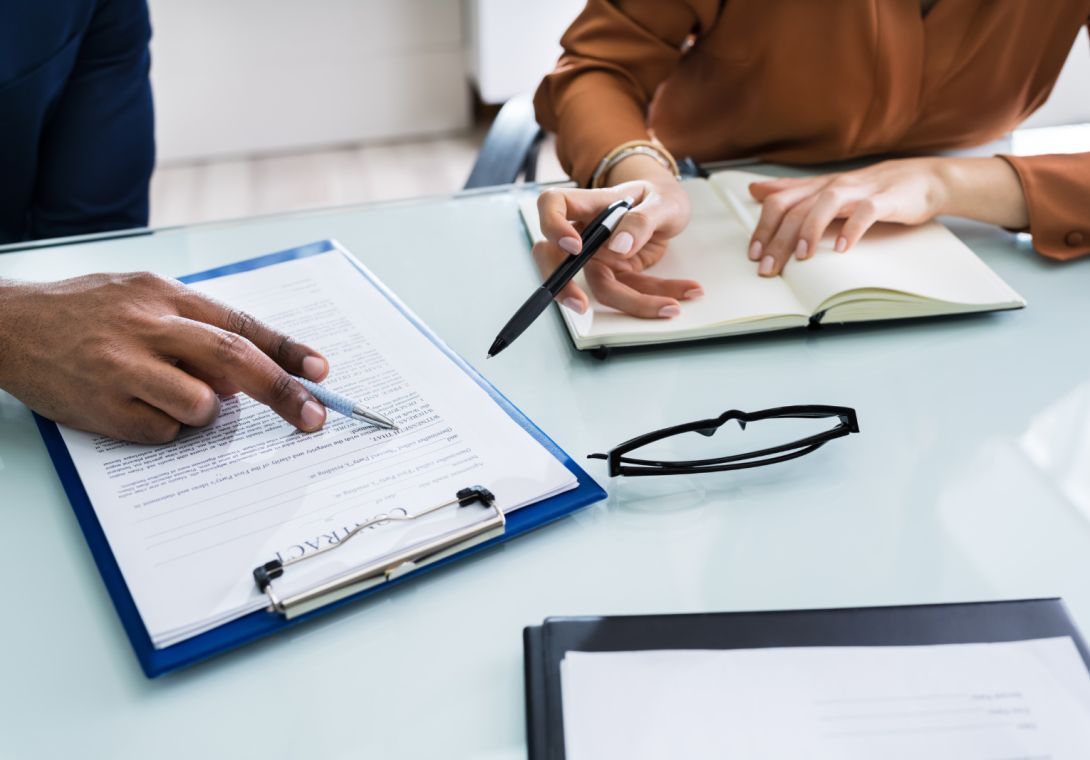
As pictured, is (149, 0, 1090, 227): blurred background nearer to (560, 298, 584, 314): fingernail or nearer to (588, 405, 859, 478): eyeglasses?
(560, 298, 584, 314): fingernail

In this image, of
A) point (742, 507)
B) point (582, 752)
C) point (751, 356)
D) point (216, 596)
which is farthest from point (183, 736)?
point (751, 356)

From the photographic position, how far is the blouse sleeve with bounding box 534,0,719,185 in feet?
3.67

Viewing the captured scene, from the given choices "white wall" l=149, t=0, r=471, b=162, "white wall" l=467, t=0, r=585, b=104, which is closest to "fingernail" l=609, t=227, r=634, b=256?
"white wall" l=467, t=0, r=585, b=104

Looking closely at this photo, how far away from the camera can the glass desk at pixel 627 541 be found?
51cm

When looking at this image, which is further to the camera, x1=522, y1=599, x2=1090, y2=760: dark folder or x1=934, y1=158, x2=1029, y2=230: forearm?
x1=934, y1=158, x2=1029, y2=230: forearm

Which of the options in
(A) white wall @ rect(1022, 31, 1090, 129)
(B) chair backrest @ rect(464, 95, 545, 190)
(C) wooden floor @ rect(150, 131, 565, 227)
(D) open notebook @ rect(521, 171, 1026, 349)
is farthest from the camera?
(C) wooden floor @ rect(150, 131, 565, 227)

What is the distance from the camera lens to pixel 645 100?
126 cm

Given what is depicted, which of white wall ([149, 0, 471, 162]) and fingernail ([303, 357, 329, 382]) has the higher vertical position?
fingernail ([303, 357, 329, 382])

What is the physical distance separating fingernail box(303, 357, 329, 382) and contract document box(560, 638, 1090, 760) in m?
0.31

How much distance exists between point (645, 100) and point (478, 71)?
2.00m

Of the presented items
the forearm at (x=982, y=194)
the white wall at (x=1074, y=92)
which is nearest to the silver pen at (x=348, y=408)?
the forearm at (x=982, y=194)

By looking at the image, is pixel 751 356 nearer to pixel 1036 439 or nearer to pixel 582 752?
pixel 1036 439

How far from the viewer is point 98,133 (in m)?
1.33

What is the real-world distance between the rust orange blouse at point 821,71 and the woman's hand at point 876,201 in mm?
63
